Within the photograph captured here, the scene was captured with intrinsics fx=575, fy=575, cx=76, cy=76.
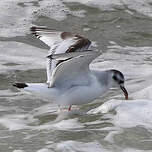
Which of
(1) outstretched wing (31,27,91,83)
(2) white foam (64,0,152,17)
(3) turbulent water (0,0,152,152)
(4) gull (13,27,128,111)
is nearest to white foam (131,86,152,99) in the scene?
(3) turbulent water (0,0,152,152)

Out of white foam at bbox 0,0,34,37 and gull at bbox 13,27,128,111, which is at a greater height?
gull at bbox 13,27,128,111

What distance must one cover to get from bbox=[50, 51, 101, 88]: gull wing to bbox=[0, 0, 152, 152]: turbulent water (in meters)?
0.38

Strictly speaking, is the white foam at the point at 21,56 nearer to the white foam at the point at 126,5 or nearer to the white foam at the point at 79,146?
the white foam at the point at 126,5

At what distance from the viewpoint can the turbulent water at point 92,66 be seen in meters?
5.83

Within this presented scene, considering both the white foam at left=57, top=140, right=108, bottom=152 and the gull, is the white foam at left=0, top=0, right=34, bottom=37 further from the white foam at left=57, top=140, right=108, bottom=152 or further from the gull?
the white foam at left=57, top=140, right=108, bottom=152

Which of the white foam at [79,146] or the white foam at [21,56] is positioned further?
the white foam at [21,56]

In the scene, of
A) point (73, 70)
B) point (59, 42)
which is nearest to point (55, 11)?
point (59, 42)

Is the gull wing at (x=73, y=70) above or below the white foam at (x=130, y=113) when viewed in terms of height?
above

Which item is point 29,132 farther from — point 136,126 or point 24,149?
point 136,126

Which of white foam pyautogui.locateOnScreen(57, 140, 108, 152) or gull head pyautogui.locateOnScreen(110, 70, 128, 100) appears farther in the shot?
gull head pyautogui.locateOnScreen(110, 70, 128, 100)

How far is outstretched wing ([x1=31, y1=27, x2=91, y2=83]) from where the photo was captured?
7262mm

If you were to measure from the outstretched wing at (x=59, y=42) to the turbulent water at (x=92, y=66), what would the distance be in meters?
0.65

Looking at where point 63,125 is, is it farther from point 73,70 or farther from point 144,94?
point 144,94

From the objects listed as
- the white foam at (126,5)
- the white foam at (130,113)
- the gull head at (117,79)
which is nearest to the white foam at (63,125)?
the white foam at (130,113)
